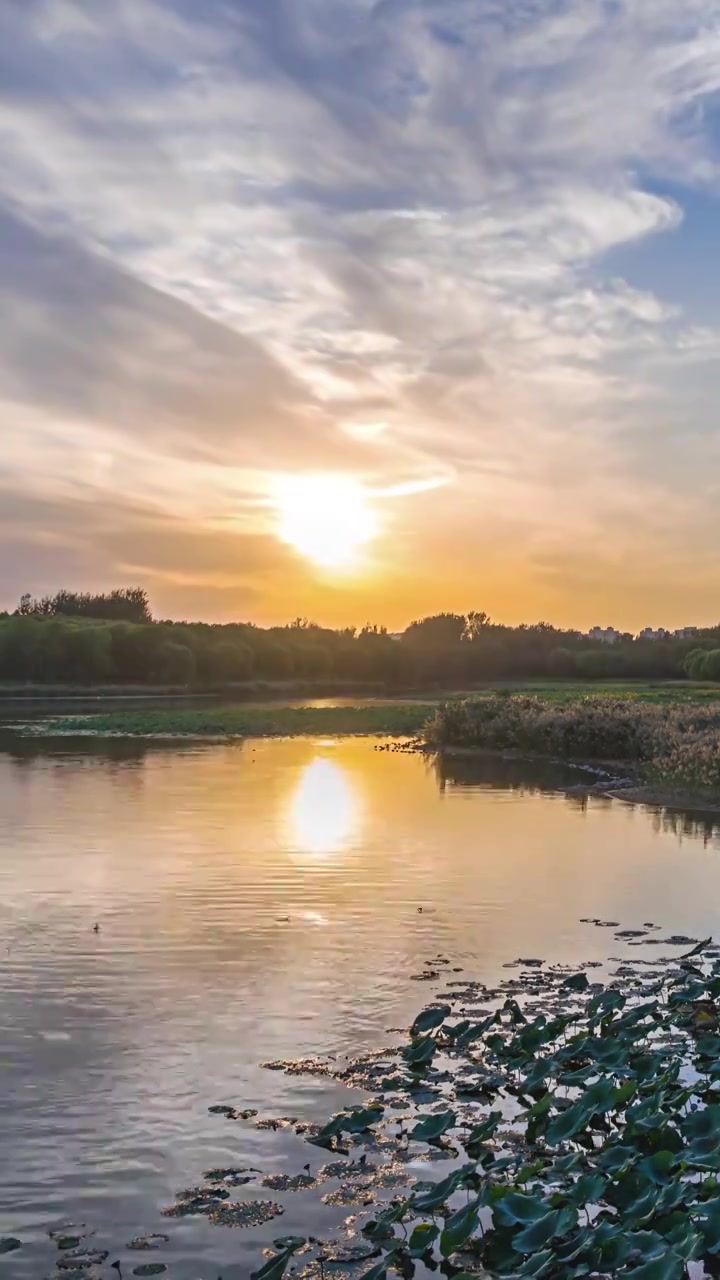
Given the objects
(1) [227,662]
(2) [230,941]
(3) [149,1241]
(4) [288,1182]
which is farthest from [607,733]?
(1) [227,662]

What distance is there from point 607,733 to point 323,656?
3140 inches

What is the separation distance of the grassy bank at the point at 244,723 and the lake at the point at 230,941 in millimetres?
21351

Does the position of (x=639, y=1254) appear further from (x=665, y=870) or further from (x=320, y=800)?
(x=320, y=800)

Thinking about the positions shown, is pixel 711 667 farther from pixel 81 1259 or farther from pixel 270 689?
pixel 81 1259

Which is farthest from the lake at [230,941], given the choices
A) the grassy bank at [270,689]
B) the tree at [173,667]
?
the tree at [173,667]

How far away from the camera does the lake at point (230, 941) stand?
282 inches

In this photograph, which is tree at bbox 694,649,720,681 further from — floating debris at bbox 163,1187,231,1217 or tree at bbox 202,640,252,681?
floating debris at bbox 163,1187,231,1217

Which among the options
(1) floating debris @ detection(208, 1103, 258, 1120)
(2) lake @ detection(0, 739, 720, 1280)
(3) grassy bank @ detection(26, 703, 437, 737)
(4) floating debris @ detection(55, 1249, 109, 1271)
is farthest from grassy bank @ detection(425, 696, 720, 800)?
(4) floating debris @ detection(55, 1249, 109, 1271)

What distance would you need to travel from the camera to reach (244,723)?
53.0m

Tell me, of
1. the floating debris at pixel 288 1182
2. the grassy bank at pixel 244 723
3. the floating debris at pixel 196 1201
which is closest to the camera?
the floating debris at pixel 196 1201

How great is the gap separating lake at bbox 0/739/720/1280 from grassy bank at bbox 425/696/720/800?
2402 mm

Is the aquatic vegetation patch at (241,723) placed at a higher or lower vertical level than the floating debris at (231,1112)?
higher

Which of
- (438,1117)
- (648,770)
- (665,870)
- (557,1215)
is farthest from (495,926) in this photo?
(648,770)

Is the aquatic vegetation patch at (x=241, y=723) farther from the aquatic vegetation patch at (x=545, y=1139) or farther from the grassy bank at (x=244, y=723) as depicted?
the aquatic vegetation patch at (x=545, y=1139)
